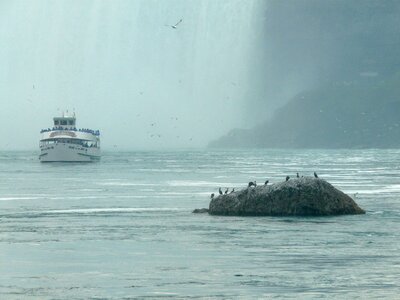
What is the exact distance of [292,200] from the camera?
2490 inches

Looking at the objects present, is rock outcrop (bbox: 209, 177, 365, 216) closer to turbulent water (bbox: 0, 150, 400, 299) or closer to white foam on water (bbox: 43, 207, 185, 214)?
turbulent water (bbox: 0, 150, 400, 299)

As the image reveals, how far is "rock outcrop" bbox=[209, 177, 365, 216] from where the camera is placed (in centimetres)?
6178

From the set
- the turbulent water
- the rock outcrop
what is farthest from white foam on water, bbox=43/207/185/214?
the rock outcrop

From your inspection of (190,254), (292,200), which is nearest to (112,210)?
(292,200)

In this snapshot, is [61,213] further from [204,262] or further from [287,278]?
[287,278]

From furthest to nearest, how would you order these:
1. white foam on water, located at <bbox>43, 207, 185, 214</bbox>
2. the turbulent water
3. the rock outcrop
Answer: white foam on water, located at <bbox>43, 207, 185, 214</bbox>, the rock outcrop, the turbulent water

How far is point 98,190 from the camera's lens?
107062 millimetres

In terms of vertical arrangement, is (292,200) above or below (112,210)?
above

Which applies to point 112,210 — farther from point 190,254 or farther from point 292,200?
point 190,254

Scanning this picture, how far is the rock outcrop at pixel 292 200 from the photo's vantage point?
6178 cm

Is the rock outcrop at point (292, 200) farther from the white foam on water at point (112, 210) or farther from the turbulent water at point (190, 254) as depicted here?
the white foam on water at point (112, 210)

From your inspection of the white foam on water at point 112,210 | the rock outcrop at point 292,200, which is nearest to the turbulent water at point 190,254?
the white foam on water at point 112,210

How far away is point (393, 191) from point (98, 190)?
2668cm

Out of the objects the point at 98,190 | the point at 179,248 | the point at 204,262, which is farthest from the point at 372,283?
the point at 98,190
